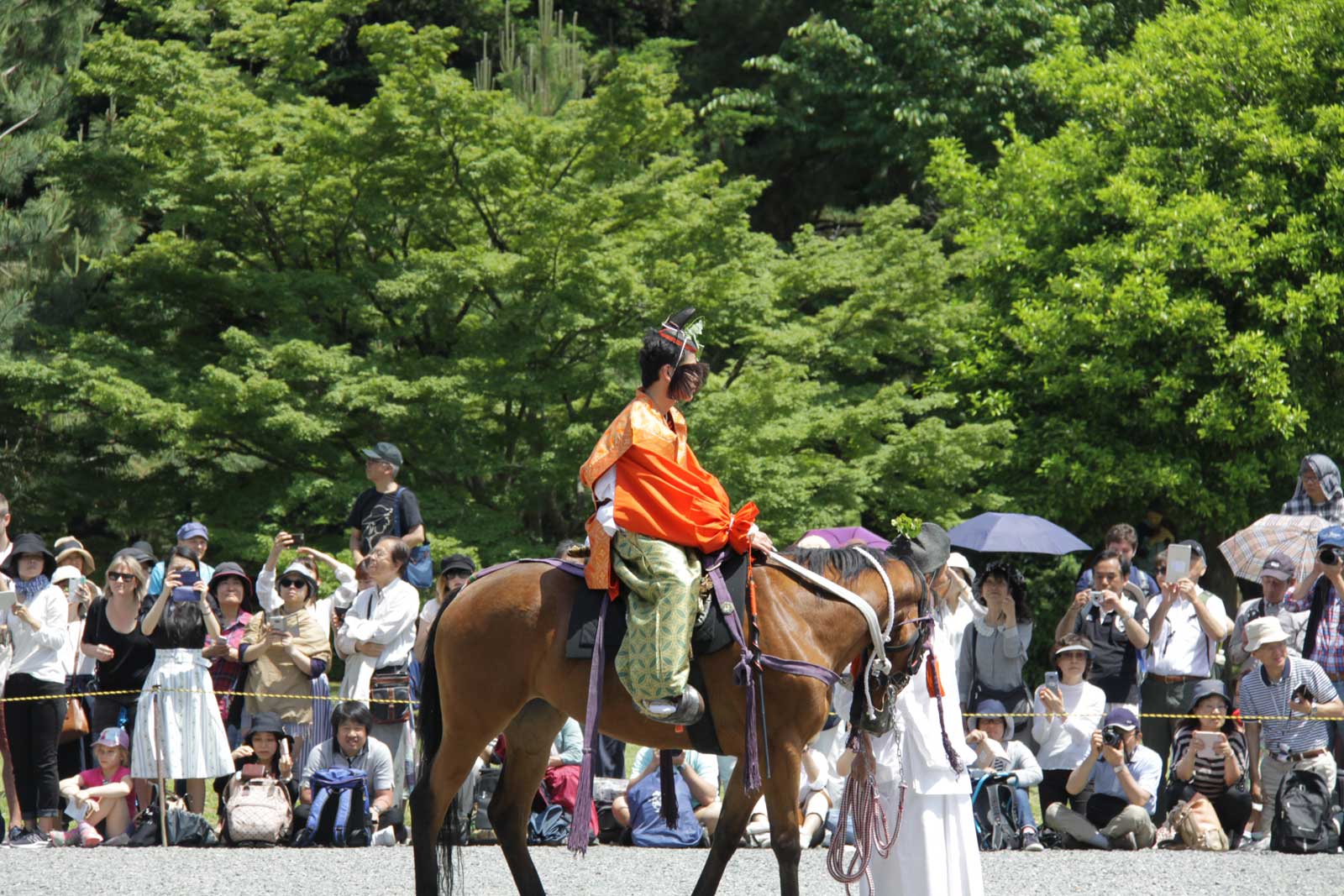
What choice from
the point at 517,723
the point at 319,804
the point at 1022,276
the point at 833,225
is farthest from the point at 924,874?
the point at 833,225

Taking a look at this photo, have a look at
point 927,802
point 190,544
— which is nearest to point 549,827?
point 190,544

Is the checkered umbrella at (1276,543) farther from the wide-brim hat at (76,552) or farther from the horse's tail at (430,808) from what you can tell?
the wide-brim hat at (76,552)

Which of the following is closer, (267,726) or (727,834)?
(727,834)

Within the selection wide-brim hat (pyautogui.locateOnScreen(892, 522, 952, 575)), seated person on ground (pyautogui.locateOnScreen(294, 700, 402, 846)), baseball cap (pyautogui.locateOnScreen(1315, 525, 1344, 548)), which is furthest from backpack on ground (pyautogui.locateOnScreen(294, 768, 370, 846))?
baseball cap (pyautogui.locateOnScreen(1315, 525, 1344, 548))

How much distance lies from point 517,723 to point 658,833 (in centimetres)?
261

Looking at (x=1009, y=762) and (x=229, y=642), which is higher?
(x=229, y=642)

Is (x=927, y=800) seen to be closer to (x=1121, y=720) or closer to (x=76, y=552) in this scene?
(x=1121, y=720)

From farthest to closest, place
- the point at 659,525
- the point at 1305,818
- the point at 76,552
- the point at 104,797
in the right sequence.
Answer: the point at 76,552
the point at 104,797
the point at 1305,818
the point at 659,525

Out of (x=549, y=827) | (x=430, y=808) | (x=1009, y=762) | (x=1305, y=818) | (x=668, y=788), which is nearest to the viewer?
(x=430, y=808)

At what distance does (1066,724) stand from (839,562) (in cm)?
346

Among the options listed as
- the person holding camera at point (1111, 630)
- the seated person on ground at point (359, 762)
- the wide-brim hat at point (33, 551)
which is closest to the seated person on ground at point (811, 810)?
the person holding camera at point (1111, 630)

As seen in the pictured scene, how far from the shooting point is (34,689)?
9133 millimetres

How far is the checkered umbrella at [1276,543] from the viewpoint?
31.8 ft

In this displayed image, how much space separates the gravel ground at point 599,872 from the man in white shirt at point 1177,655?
1246 millimetres
